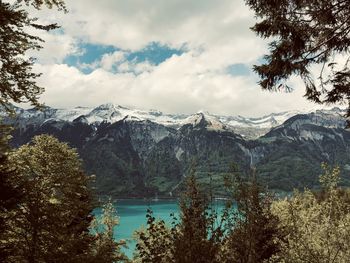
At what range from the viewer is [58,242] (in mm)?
24625

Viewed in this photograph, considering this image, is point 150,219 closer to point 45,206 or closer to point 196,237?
point 196,237

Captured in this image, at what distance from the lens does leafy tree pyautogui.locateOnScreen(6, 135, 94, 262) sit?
23812 mm

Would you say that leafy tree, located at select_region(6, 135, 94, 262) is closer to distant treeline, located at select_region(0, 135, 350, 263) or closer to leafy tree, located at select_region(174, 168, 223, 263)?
distant treeline, located at select_region(0, 135, 350, 263)

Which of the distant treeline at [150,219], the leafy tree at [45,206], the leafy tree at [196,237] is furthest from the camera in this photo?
the leafy tree at [45,206]

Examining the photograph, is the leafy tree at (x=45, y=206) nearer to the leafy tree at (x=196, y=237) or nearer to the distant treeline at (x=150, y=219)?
the distant treeline at (x=150, y=219)

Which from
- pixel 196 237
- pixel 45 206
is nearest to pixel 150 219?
pixel 196 237

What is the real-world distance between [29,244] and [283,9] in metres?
19.7

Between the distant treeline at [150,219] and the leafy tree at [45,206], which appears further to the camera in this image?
the leafy tree at [45,206]

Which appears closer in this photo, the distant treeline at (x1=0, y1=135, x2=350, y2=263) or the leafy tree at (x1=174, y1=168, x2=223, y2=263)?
the leafy tree at (x1=174, y1=168, x2=223, y2=263)

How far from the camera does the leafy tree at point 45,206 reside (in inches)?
938

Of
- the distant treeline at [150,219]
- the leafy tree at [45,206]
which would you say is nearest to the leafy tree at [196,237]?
the distant treeline at [150,219]

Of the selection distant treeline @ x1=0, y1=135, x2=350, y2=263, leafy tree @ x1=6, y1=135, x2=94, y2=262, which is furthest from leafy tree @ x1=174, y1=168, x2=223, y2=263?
leafy tree @ x1=6, y1=135, x2=94, y2=262

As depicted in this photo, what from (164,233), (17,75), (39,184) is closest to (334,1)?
(164,233)

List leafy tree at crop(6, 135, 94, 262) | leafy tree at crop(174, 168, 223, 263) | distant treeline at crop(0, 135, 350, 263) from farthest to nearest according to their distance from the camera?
leafy tree at crop(6, 135, 94, 262), distant treeline at crop(0, 135, 350, 263), leafy tree at crop(174, 168, 223, 263)
